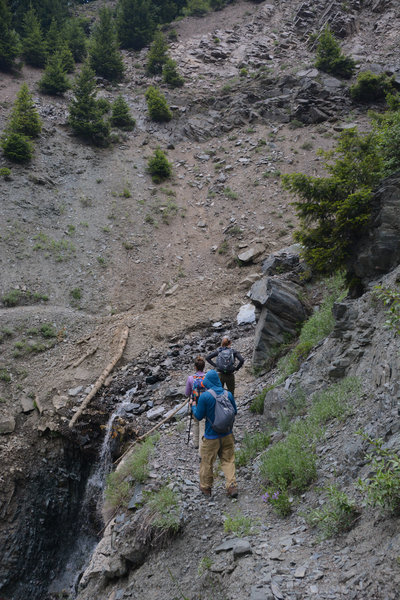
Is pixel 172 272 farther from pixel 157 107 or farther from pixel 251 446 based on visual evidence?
pixel 157 107

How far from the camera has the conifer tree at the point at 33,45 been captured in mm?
32125

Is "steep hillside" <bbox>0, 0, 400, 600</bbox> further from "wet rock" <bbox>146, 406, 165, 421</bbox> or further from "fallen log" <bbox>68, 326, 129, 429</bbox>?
"wet rock" <bbox>146, 406, 165, 421</bbox>

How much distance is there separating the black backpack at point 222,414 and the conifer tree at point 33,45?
→ 38.6 metres

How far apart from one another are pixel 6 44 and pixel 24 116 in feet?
38.7

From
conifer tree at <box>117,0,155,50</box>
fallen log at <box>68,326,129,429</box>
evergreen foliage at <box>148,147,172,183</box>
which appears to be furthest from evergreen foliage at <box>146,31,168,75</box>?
fallen log at <box>68,326,129,429</box>

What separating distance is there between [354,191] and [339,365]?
4.03 m

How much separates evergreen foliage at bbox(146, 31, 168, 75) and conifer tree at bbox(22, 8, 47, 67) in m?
9.49

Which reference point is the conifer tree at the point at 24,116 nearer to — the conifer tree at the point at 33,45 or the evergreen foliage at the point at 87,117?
the evergreen foliage at the point at 87,117

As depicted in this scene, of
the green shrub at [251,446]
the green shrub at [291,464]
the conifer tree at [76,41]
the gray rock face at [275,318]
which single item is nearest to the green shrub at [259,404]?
the green shrub at [251,446]

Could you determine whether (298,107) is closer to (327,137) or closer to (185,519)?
(327,137)

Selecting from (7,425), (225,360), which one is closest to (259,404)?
(225,360)

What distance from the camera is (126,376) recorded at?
43.2 ft

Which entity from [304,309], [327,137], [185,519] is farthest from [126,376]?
[327,137]

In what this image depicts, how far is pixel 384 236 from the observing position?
779 centimetres
